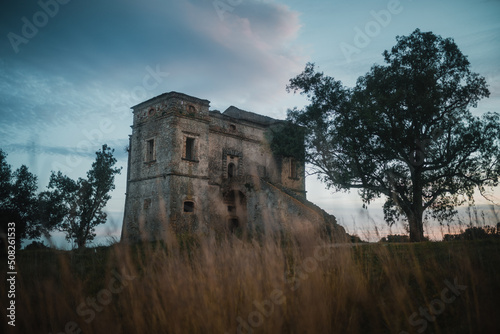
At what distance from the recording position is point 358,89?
689 inches

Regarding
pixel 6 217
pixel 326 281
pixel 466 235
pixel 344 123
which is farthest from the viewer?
pixel 344 123

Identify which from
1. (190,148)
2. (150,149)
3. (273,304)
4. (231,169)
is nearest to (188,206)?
(190,148)

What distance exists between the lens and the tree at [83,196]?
23.7 meters

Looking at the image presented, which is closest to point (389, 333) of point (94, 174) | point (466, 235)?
point (466, 235)

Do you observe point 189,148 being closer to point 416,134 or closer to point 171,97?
point 171,97

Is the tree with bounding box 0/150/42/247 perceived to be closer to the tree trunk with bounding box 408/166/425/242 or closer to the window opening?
the window opening

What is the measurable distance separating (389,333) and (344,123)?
14.9 meters

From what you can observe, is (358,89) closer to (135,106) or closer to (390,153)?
(390,153)

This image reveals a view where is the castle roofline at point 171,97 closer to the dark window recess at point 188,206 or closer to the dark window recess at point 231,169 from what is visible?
the dark window recess at point 231,169

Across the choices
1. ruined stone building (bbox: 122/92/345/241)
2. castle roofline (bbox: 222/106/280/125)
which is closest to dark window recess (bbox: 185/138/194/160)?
ruined stone building (bbox: 122/92/345/241)

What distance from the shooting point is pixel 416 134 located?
54.3 feet

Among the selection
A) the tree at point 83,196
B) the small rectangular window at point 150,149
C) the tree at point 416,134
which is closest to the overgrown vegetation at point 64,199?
the tree at point 83,196

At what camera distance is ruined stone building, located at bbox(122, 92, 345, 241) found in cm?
1769

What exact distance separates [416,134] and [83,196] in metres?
23.1
